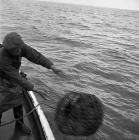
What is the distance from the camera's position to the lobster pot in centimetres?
378

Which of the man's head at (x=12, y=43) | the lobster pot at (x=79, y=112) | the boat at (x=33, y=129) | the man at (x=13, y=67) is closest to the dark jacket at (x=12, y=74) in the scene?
the man at (x=13, y=67)

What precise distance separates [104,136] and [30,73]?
5579mm

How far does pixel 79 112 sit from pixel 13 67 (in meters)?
1.38

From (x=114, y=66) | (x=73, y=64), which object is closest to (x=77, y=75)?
(x=73, y=64)

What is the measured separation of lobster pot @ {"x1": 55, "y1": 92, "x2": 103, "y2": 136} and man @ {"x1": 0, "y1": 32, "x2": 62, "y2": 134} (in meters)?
0.63

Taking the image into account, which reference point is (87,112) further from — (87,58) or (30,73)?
(87,58)

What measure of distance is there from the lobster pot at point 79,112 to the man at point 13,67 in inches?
24.9

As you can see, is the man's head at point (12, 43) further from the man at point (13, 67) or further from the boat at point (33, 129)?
the boat at point (33, 129)

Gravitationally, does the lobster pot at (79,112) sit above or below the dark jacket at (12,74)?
below

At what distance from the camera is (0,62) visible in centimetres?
369

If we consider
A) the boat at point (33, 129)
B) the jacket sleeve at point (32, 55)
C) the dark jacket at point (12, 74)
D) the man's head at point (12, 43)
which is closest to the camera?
the man's head at point (12, 43)

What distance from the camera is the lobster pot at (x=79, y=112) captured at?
3.78 m

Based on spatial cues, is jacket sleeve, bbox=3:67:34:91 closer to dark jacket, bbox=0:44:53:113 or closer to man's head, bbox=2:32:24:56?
dark jacket, bbox=0:44:53:113

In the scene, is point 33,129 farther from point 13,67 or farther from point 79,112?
point 13,67
